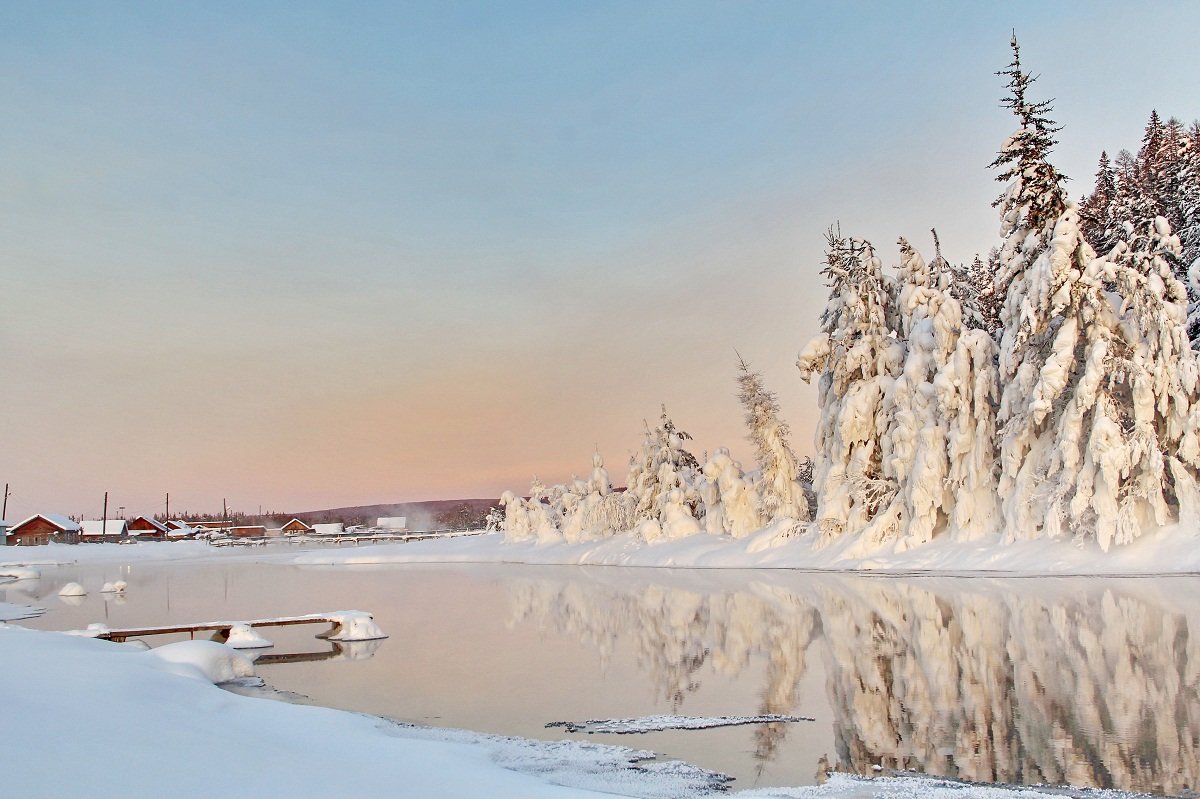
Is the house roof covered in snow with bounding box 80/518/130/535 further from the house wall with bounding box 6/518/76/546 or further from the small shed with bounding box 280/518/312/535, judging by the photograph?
the small shed with bounding box 280/518/312/535

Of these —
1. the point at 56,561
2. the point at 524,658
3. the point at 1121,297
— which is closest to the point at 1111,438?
the point at 1121,297

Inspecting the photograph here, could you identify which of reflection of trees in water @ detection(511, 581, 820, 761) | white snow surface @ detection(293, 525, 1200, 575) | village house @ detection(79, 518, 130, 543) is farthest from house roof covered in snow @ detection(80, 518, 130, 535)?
reflection of trees in water @ detection(511, 581, 820, 761)

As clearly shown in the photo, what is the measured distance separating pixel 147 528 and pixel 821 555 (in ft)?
375

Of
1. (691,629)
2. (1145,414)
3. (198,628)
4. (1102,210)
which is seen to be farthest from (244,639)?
(1102,210)

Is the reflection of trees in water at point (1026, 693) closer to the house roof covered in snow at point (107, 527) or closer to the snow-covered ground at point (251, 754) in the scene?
the snow-covered ground at point (251, 754)

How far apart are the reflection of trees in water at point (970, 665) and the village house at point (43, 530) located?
9676 centimetres

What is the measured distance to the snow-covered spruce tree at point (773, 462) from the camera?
49.7 meters

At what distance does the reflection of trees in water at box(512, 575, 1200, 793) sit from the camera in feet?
32.4

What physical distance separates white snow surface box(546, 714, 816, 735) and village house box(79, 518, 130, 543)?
393 ft

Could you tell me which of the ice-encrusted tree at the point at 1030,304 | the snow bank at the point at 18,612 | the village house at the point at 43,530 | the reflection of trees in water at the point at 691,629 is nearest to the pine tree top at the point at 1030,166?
the ice-encrusted tree at the point at 1030,304

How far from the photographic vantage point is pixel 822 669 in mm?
16047

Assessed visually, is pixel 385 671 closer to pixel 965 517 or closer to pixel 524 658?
pixel 524 658

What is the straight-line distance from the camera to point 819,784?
366 inches

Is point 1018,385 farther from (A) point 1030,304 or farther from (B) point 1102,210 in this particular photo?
(B) point 1102,210
